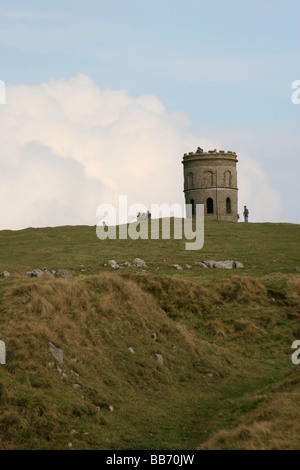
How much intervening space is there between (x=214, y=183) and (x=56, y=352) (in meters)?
64.2

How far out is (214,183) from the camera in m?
82.9

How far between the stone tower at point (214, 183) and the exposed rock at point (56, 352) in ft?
206

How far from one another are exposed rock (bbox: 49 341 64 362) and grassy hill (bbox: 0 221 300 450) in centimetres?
23

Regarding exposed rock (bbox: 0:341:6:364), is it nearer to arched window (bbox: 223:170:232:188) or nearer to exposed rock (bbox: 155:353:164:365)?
exposed rock (bbox: 155:353:164:365)

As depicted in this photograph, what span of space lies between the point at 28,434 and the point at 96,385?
3.97m

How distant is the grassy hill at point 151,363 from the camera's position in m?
16.5

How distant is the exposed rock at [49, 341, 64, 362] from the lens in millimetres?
20266

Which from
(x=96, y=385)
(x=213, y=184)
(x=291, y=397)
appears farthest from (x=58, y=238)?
(x=291, y=397)

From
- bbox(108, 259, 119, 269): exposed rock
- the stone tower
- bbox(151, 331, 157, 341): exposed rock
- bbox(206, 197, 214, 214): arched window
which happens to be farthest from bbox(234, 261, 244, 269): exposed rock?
bbox(206, 197, 214, 214): arched window

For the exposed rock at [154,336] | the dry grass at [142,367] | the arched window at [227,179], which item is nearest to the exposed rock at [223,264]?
the dry grass at [142,367]

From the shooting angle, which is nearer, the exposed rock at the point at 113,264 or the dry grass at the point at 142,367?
the dry grass at the point at 142,367

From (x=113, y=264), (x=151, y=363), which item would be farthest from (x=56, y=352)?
(x=113, y=264)

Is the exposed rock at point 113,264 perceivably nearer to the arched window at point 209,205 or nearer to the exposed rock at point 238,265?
the exposed rock at point 238,265
